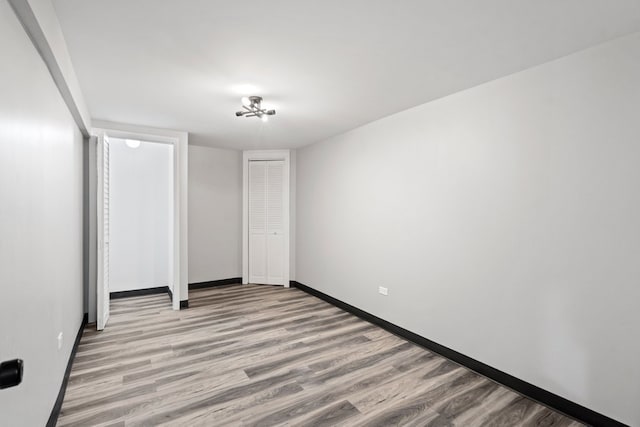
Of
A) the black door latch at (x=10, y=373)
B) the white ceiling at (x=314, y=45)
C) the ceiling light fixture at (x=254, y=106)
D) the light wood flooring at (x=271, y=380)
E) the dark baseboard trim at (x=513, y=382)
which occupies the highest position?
the white ceiling at (x=314, y=45)

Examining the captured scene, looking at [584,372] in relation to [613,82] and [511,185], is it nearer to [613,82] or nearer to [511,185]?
[511,185]

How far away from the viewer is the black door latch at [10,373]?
0.84 metres

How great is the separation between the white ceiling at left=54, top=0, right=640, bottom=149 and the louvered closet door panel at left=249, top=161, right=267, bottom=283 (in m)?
2.45

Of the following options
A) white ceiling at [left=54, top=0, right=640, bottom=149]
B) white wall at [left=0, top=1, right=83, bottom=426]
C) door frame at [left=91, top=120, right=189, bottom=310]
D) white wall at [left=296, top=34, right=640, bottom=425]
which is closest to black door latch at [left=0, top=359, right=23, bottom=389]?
white wall at [left=0, top=1, right=83, bottom=426]

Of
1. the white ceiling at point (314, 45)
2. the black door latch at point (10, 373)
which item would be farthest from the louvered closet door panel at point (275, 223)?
the black door latch at point (10, 373)

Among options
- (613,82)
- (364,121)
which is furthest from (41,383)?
(613,82)

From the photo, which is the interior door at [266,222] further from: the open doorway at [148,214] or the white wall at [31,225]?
the white wall at [31,225]

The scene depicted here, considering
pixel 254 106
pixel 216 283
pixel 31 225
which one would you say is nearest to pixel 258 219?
pixel 216 283

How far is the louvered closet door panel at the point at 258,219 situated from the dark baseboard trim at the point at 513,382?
253 cm

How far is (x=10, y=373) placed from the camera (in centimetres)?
85

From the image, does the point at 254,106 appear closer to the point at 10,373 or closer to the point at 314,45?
the point at 314,45

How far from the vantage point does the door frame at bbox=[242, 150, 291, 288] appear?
5.62 metres

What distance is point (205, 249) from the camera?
5.49 metres

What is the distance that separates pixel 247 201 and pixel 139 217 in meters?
1.77
